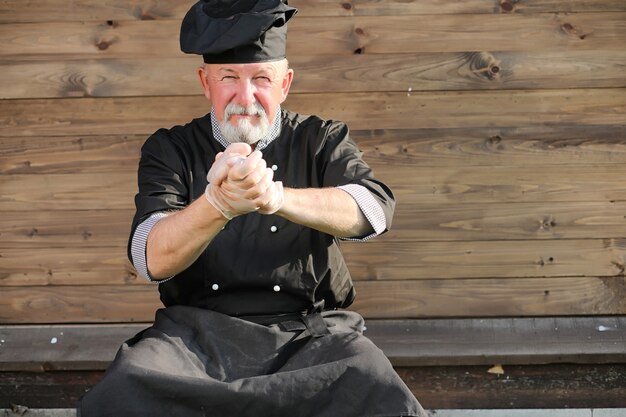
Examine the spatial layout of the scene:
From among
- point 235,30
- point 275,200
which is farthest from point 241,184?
point 235,30

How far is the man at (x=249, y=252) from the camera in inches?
123

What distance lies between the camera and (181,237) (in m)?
3.30

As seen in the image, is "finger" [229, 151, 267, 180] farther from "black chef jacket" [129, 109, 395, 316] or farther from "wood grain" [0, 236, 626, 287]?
"wood grain" [0, 236, 626, 287]

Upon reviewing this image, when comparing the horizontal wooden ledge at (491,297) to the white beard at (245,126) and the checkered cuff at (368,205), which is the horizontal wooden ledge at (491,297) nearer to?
the checkered cuff at (368,205)

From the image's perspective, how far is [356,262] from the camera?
15.5 feet

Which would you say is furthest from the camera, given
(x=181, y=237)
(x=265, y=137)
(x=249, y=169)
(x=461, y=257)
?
(x=461, y=257)

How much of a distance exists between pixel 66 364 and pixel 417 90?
1.84m

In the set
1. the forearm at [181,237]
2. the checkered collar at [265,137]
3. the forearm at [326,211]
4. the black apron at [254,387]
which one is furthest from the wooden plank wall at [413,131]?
the black apron at [254,387]

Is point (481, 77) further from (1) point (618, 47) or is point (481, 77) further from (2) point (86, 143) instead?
(2) point (86, 143)

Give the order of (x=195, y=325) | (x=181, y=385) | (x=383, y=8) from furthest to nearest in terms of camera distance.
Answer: (x=383, y=8) → (x=195, y=325) → (x=181, y=385)

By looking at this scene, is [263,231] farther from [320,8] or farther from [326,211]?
[320,8]

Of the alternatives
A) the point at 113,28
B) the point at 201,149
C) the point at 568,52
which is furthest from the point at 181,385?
the point at 568,52

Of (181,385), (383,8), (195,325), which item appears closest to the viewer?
(181,385)

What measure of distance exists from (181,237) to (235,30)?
668 mm
